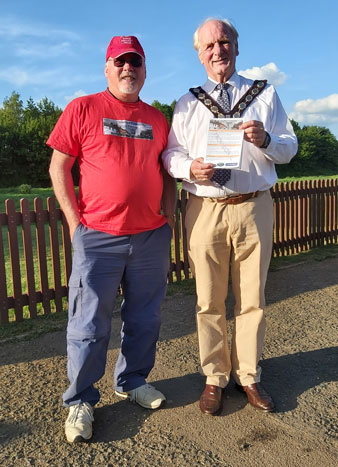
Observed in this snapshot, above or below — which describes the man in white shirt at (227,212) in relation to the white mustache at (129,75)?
below

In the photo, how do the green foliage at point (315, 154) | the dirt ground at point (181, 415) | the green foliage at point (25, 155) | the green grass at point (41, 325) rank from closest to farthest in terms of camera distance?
1. the dirt ground at point (181, 415)
2. the green grass at point (41, 325)
3. the green foliage at point (25, 155)
4. the green foliage at point (315, 154)

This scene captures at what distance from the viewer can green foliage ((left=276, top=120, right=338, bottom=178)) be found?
80750 mm

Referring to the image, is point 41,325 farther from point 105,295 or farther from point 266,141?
point 266,141

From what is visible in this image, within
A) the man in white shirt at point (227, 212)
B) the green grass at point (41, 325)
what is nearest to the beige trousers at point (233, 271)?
the man in white shirt at point (227, 212)

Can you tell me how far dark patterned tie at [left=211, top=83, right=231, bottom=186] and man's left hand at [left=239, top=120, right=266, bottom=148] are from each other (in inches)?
10.6

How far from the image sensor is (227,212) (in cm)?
288

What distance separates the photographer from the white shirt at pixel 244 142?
280 cm

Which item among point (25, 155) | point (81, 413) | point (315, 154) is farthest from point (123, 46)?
point (315, 154)

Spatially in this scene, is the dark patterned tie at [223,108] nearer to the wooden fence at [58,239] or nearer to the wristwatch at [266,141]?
the wristwatch at [266,141]

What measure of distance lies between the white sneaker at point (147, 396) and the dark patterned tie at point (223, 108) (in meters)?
1.48

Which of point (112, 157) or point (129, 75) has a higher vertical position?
point (129, 75)

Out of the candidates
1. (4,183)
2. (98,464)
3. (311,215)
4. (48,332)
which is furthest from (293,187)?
(4,183)

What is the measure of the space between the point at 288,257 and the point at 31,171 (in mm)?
40164

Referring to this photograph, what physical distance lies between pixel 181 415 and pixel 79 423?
660mm
